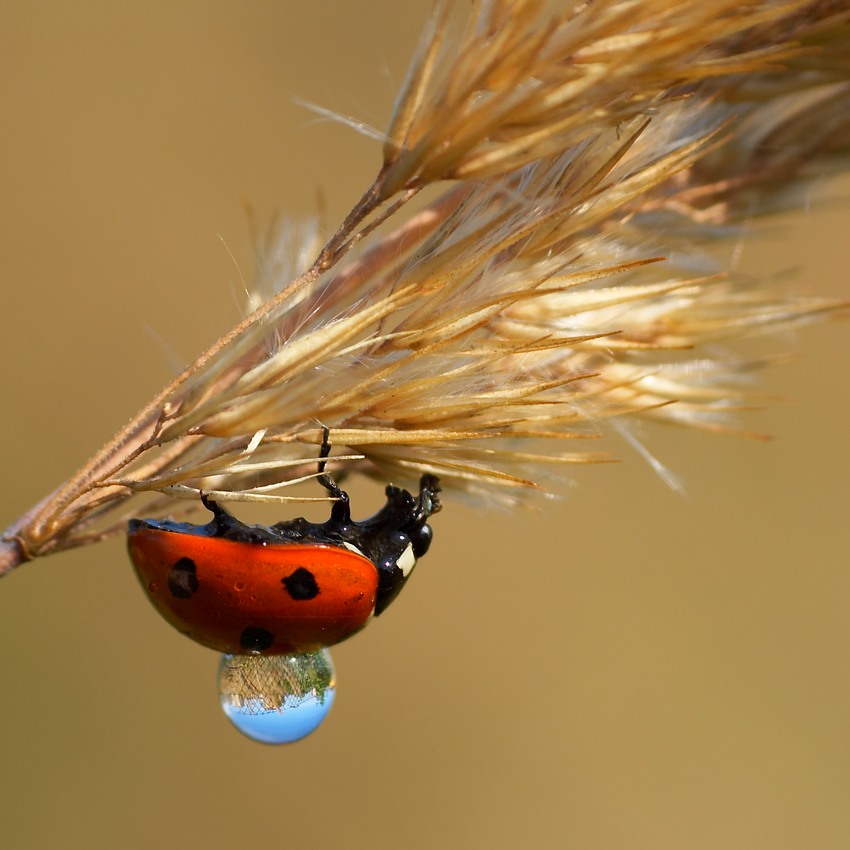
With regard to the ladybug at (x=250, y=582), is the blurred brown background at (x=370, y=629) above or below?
above

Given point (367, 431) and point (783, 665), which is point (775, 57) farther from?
point (783, 665)

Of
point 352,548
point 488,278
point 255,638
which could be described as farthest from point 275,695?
point 488,278

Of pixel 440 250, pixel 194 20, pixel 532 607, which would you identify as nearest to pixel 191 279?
pixel 194 20

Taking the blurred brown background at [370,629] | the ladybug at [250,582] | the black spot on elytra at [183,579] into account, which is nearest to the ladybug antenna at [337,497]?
the ladybug at [250,582]

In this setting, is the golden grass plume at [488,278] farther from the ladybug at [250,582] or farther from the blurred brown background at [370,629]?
the blurred brown background at [370,629]

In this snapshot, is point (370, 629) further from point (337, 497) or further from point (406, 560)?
point (337, 497)

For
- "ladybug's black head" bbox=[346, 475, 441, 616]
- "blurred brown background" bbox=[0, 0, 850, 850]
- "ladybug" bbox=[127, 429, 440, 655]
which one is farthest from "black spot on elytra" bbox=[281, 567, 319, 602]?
"blurred brown background" bbox=[0, 0, 850, 850]

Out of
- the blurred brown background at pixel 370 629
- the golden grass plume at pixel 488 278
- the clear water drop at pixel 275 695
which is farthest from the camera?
the blurred brown background at pixel 370 629
